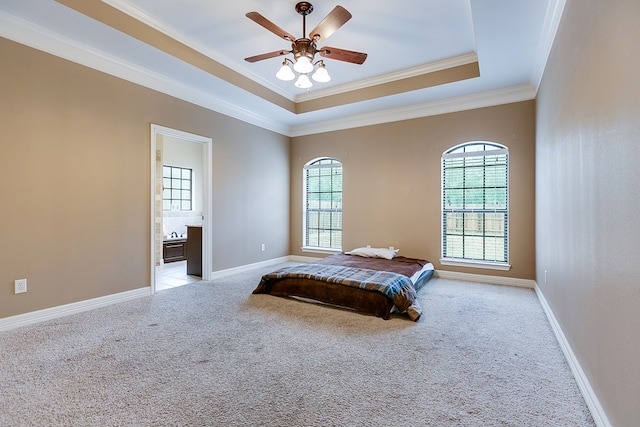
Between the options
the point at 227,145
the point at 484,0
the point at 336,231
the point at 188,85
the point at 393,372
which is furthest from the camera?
the point at 336,231

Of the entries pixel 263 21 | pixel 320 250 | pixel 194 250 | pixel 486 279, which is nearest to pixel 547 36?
pixel 263 21

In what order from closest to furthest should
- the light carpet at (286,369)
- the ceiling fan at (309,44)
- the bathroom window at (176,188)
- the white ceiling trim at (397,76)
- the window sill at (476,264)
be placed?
the light carpet at (286,369), the ceiling fan at (309,44), the white ceiling trim at (397,76), the window sill at (476,264), the bathroom window at (176,188)

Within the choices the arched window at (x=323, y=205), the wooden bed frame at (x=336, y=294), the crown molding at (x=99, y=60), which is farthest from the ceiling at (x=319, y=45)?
the wooden bed frame at (x=336, y=294)

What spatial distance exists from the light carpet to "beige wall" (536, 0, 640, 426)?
397 millimetres

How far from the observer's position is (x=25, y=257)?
9.61ft

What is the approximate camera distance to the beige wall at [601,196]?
126 cm

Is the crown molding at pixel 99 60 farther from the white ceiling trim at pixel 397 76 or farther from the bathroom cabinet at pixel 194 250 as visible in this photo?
the bathroom cabinet at pixel 194 250

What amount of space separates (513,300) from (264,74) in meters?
4.64

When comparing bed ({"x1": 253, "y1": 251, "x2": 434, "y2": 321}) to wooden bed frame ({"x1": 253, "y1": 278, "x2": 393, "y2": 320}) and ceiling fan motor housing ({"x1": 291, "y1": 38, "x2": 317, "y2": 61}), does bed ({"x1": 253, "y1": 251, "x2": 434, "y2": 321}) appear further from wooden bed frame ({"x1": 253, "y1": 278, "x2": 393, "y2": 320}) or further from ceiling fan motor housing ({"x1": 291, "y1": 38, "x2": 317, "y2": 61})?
ceiling fan motor housing ({"x1": 291, "y1": 38, "x2": 317, "y2": 61})

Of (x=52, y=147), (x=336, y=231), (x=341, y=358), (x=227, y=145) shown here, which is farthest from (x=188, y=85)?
(x=341, y=358)

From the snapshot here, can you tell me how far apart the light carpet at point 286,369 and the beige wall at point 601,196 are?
40 cm

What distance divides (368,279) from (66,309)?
3.29 metres

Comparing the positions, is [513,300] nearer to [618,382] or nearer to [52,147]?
[618,382]

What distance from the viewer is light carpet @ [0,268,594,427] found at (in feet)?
5.41
